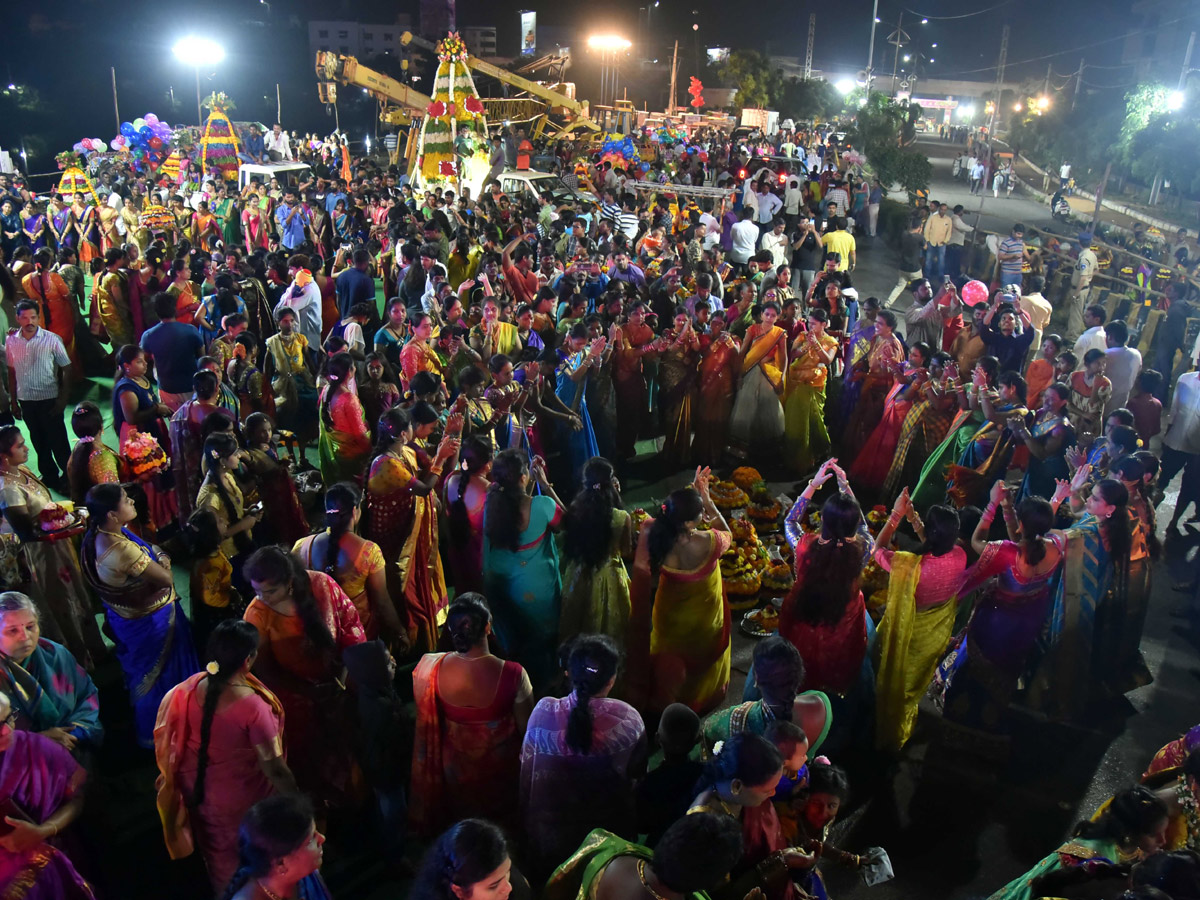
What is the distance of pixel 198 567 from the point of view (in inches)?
165

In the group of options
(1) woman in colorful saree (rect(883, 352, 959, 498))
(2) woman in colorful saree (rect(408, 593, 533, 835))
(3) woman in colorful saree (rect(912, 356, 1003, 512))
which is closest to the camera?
(2) woman in colorful saree (rect(408, 593, 533, 835))

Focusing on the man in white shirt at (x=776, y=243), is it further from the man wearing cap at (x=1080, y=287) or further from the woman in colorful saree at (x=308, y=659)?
the woman in colorful saree at (x=308, y=659)

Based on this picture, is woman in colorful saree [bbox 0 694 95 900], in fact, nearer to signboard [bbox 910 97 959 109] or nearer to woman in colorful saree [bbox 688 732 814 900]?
woman in colorful saree [bbox 688 732 814 900]

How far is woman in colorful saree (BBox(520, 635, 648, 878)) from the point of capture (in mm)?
2912

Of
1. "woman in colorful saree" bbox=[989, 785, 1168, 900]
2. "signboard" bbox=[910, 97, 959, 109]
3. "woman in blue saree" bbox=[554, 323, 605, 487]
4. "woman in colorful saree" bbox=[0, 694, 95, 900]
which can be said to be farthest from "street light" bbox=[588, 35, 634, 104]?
"woman in colorful saree" bbox=[989, 785, 1168, 900]

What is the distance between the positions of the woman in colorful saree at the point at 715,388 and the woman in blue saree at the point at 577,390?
4.01 feet

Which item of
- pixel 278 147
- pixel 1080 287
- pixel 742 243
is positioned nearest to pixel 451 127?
pixel 742 243

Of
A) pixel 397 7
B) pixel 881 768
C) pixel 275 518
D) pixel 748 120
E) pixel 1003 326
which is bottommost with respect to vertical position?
pixel 881 768

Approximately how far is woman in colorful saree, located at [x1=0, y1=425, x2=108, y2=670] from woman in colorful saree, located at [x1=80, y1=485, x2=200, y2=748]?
69cm

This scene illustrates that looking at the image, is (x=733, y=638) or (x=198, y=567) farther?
(x=733, y=638)

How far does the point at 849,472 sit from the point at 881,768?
370 centimetres

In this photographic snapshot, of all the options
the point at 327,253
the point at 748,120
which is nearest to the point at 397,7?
the point at 748,120

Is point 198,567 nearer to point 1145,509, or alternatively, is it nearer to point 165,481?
point 165,481

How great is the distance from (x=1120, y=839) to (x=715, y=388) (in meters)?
5.37
